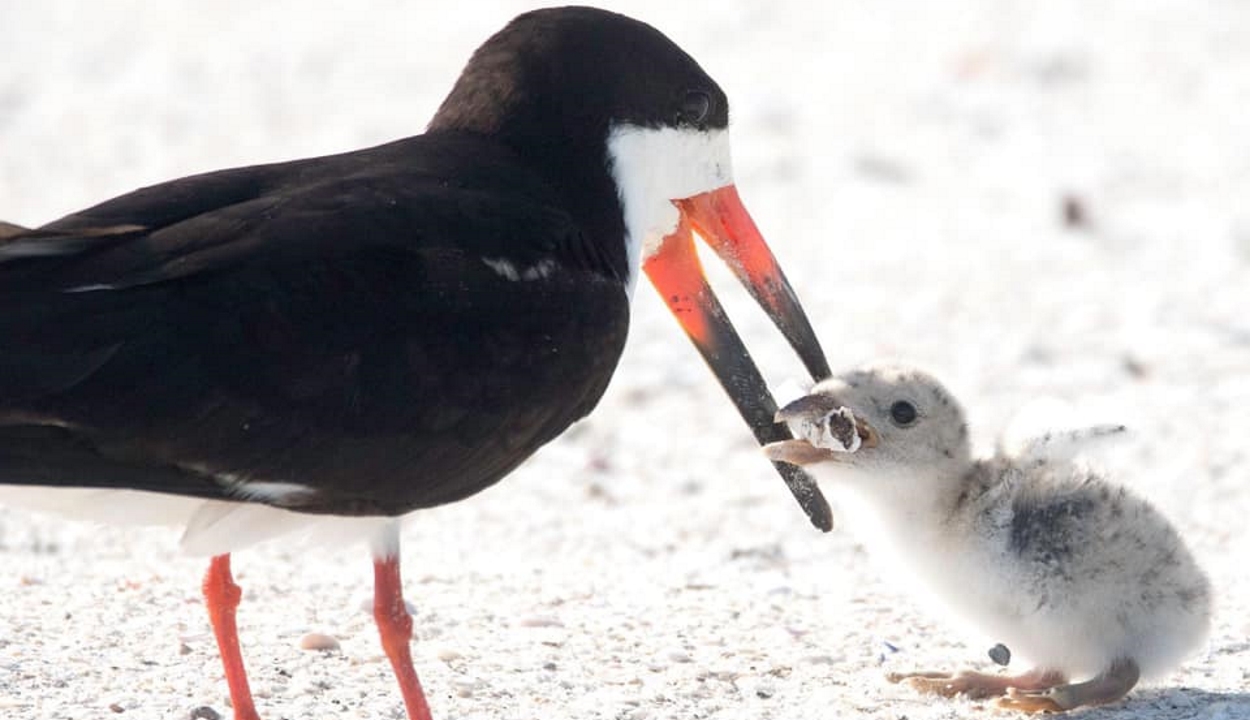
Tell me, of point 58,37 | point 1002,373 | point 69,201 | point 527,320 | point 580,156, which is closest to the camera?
point 527,320

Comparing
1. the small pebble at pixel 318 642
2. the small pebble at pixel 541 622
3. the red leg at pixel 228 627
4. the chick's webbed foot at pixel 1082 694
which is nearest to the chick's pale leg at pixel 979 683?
the chick's webbed foot at pixel 1082 694

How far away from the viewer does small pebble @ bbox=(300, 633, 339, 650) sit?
6266mm

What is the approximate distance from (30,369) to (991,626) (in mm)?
2609

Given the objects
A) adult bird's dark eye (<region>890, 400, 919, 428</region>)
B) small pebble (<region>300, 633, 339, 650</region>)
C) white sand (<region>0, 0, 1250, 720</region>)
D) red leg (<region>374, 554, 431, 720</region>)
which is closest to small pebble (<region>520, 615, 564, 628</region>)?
white sand (<region>0, 0, 1250, 720</region>)

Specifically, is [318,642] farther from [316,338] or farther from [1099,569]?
[1099,569]

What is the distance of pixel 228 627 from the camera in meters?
5.68

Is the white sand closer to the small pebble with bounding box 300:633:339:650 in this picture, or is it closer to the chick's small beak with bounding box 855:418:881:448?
the small pebble with bounding box 300:633:339:650

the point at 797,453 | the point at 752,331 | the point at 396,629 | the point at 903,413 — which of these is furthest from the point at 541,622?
the point at 752,331

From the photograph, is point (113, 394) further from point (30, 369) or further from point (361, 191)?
point (361, 191)

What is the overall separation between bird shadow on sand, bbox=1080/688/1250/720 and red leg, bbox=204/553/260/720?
2.12 m

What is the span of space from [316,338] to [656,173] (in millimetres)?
1408

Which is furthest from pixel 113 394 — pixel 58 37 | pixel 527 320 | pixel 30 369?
pixel 58 37

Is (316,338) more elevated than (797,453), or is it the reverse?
(797,453)

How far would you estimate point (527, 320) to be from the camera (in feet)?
17.5
